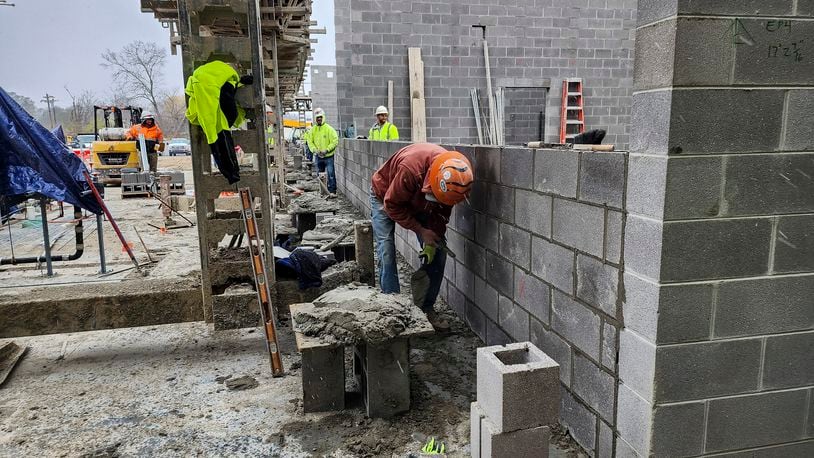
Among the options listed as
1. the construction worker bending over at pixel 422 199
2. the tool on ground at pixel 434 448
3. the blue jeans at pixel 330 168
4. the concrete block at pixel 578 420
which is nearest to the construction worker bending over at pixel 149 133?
the blue jeans at pixel 330 168

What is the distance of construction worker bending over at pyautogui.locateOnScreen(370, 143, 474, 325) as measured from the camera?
3754 mm

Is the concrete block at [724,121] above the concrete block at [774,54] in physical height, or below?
below

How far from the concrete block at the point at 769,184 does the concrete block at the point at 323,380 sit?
2.20 m

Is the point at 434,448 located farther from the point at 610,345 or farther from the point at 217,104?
the point at 217,104

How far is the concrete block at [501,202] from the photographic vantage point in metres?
3.68

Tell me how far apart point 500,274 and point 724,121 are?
204 cm

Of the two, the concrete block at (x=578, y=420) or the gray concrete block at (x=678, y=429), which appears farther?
the concrete block at (x=578, y=420)

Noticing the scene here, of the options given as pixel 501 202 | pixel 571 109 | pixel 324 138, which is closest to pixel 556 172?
pixel 501 202

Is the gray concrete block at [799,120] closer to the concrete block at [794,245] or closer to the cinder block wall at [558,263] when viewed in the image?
the concrete block at [794,245]

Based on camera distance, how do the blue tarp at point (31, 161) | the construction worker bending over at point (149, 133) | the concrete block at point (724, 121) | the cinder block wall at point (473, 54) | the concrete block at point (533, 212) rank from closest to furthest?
the concrete block at point (724, 121) → the concrete block at point (533, 212) → the blue tarp at point (31, 161) → the cinder block wall at point (473, 54) → the construction worker bending over at point (149, 133)

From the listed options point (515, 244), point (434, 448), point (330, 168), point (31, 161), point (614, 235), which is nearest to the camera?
point (614, 235)

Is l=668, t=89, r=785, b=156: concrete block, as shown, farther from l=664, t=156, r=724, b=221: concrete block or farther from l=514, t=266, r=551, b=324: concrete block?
l=514, t=266, r=551, b=324: concrete block

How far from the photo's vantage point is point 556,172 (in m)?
3.03

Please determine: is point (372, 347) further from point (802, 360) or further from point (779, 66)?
point (779, 66)
